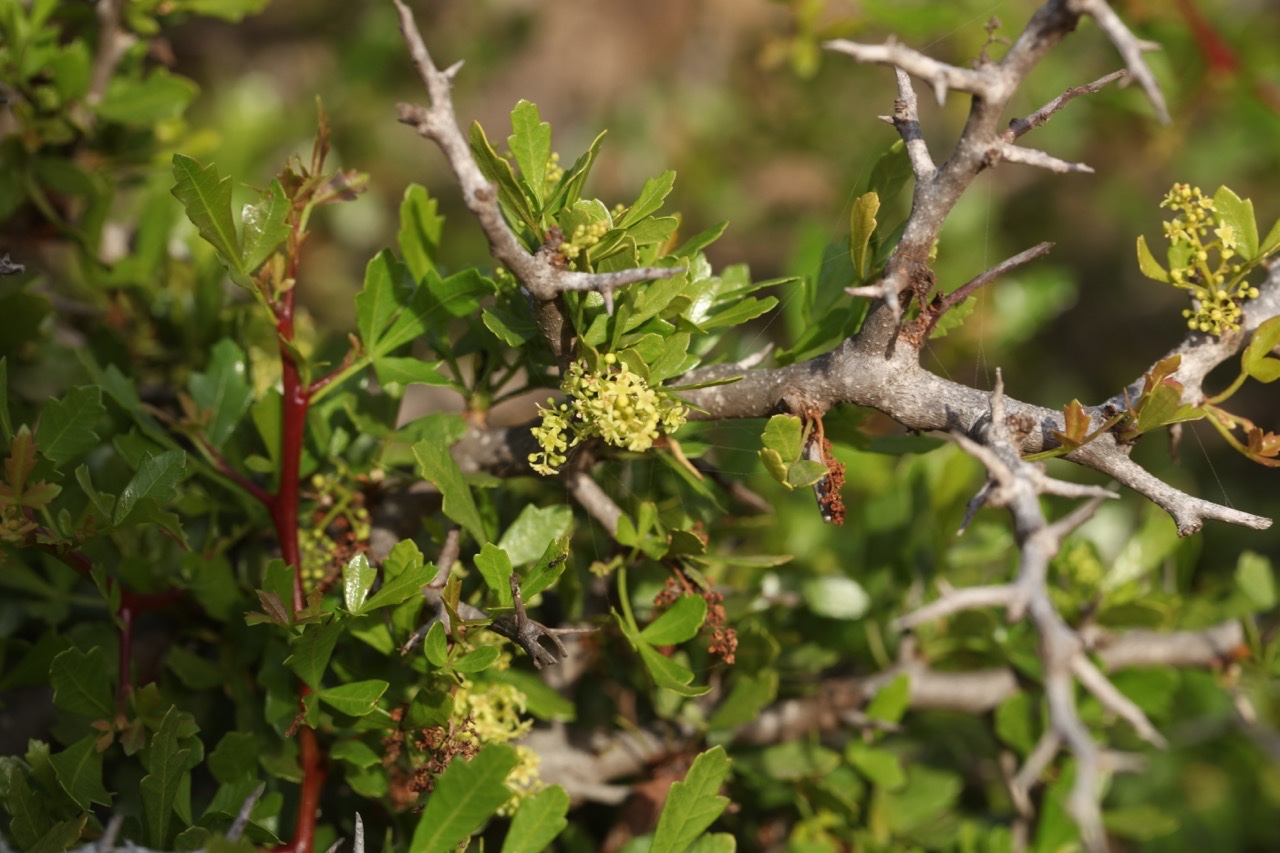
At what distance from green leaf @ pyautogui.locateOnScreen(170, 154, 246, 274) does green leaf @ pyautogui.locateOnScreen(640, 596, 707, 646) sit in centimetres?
54

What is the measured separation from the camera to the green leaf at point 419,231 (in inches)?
44.9

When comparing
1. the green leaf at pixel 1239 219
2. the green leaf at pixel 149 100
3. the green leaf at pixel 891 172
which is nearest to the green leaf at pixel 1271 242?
the green leaf at pixel 1239 219

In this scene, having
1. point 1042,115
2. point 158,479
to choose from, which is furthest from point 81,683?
point 1042,115

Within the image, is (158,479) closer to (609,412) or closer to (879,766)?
(609,412)

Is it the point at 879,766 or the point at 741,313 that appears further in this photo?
the point at 879,766

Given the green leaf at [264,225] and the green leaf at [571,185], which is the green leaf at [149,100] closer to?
the green leaf at [264,225]

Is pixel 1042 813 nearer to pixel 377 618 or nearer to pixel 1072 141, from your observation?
pixel 377 618

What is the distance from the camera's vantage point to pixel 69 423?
1034mm

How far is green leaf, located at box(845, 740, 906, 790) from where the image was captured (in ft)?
4.33

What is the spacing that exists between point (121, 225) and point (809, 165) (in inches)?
96.3

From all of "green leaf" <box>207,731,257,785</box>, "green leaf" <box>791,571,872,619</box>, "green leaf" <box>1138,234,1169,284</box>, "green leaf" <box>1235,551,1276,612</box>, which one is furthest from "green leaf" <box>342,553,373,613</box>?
"green leaf" <box>1235,551,1276,612</box>

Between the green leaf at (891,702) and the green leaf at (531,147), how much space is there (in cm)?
78

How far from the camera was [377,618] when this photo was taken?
42.1 inches

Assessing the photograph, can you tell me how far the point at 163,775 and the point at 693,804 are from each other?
19.1 inches
